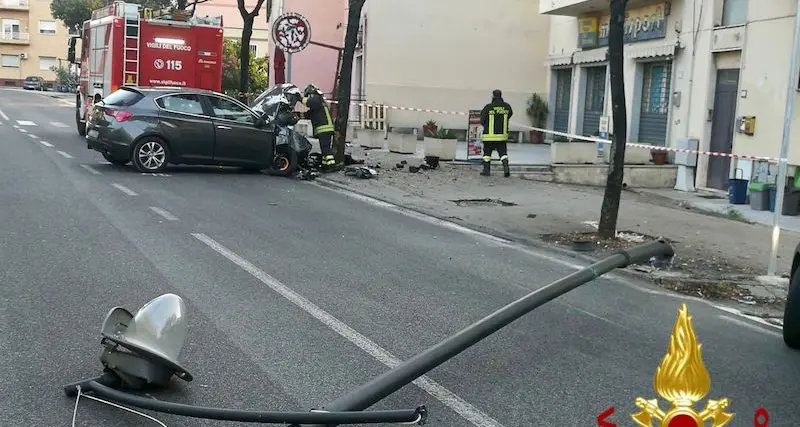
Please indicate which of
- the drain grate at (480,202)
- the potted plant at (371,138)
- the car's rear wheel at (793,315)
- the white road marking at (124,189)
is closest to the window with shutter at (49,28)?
the potted plant at (371,138)

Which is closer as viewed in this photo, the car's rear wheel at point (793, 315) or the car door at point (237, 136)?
the car's rear wheel at point (793, 315)

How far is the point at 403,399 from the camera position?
15.9 feet

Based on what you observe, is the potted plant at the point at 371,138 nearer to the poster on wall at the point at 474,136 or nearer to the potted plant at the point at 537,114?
the poster on wall at the point at 474,136

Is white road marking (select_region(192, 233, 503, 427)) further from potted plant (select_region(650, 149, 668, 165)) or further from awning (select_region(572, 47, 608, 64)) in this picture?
awning (select_region(572, 47, 608, 64))

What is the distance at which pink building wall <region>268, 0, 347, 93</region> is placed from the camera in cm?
3650

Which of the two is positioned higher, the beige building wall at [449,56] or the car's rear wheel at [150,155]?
the beige building wall at [449,56]

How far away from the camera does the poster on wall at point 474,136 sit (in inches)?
767

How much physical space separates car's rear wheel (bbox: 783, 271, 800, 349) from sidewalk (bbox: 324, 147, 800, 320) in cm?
188

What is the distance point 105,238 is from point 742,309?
6.63m

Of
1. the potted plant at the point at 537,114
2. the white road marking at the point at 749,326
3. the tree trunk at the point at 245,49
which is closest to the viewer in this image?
the white road marking at the point at 749,326

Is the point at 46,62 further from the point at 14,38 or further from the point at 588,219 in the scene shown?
the point at 588,219

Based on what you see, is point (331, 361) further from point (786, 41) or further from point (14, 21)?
point (14, 21)

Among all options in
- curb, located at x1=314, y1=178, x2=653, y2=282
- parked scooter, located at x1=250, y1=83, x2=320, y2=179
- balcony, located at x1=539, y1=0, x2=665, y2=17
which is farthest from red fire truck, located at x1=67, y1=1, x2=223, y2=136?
balcony, located at x1=539, y1=0, x2=665, y2=17

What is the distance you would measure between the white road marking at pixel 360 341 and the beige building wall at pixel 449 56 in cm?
2050
